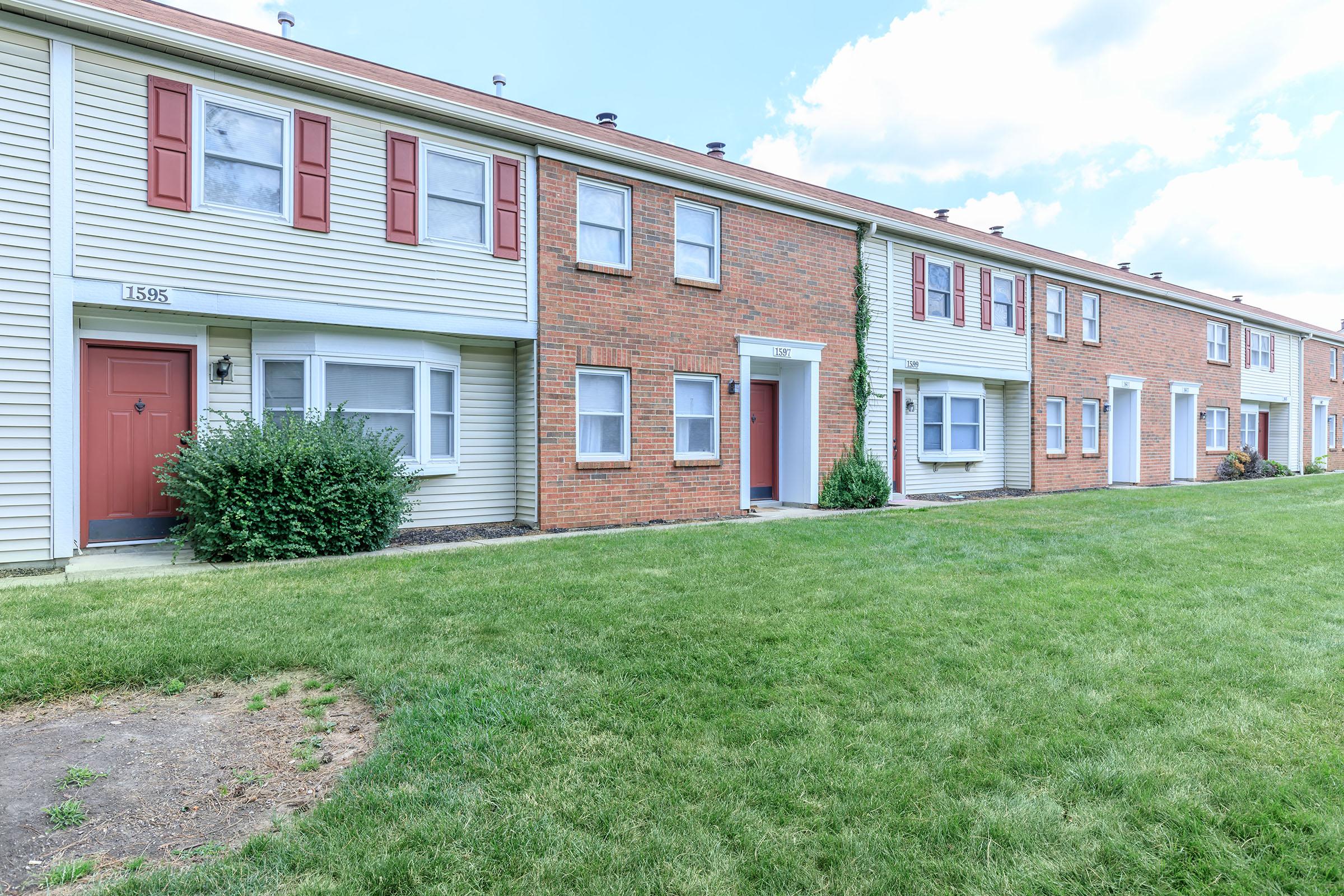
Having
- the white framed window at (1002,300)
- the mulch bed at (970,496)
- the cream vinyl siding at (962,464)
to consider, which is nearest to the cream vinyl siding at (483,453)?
the mulch bed at (970,496)

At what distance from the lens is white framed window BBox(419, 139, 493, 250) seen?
967cm

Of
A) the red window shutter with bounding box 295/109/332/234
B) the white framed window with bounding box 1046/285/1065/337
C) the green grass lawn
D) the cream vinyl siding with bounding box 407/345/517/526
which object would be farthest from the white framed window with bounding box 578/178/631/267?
the white framed window with bounding box 1046/285/1065/337

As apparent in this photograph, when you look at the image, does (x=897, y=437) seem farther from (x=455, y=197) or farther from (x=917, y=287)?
(x=455, y=197)

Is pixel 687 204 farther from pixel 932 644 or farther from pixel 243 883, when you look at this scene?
pixel 243 883

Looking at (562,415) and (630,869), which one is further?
(562,415)

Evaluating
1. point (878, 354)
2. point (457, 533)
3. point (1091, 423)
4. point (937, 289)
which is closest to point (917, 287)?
point (937, 289)

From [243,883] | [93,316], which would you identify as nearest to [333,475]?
[93,316]

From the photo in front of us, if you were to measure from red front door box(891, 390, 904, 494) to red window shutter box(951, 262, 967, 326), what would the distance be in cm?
202

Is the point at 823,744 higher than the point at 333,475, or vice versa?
the point at 333,475

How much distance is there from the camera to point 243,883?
228cm

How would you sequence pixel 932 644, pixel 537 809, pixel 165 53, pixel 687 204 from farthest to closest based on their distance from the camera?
pixel 687 204
pixel 165 53
pixel 932 644
pixel 537 809

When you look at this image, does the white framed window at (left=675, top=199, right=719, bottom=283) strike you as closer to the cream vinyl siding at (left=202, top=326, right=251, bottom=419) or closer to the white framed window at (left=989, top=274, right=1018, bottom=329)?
the cream vinyl siding at (left=202, top=326, right=251, bottom=419)

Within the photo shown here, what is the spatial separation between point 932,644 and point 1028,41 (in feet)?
40.1

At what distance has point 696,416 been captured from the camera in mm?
11969
